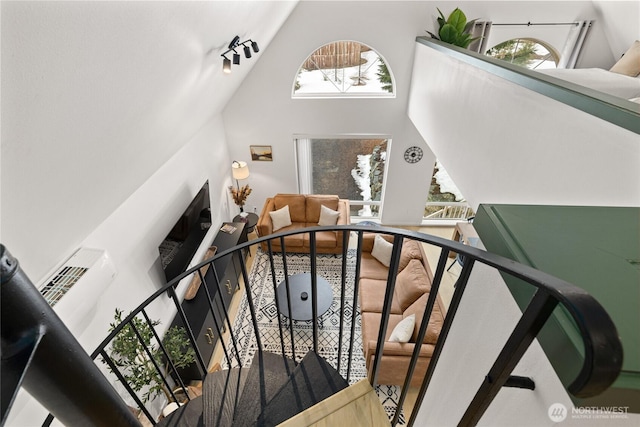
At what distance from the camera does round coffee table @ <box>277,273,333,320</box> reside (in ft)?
12.2

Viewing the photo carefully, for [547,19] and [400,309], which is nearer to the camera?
[400,309]

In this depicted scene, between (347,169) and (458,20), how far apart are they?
2752 millimetres

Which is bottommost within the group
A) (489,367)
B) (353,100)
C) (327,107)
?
(327,107)

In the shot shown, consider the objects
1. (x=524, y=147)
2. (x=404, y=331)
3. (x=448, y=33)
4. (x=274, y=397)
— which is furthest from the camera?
(x=448, y=33)

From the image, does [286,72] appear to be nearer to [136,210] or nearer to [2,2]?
[136,210]

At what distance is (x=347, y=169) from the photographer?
18.5 feet

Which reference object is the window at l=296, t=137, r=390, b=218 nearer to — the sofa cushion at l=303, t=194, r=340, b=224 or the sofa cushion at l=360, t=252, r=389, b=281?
the sofa cushion at l=303, t=194, r=340, b=224

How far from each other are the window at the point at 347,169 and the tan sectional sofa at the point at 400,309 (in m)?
1.45

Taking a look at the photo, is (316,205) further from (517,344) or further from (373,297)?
(517,344)

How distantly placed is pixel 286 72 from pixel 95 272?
3769 mm

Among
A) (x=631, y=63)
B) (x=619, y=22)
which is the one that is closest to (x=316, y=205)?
(x=631, y=63)

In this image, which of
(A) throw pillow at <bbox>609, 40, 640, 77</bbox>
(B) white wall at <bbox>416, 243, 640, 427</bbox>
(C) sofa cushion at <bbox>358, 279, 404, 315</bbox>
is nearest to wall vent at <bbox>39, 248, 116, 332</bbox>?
(B) white wall at <bbox>416, 243, 640, 427</bbox>

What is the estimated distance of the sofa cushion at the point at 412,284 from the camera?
367 cm

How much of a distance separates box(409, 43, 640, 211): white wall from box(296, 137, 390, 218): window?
2.08m
